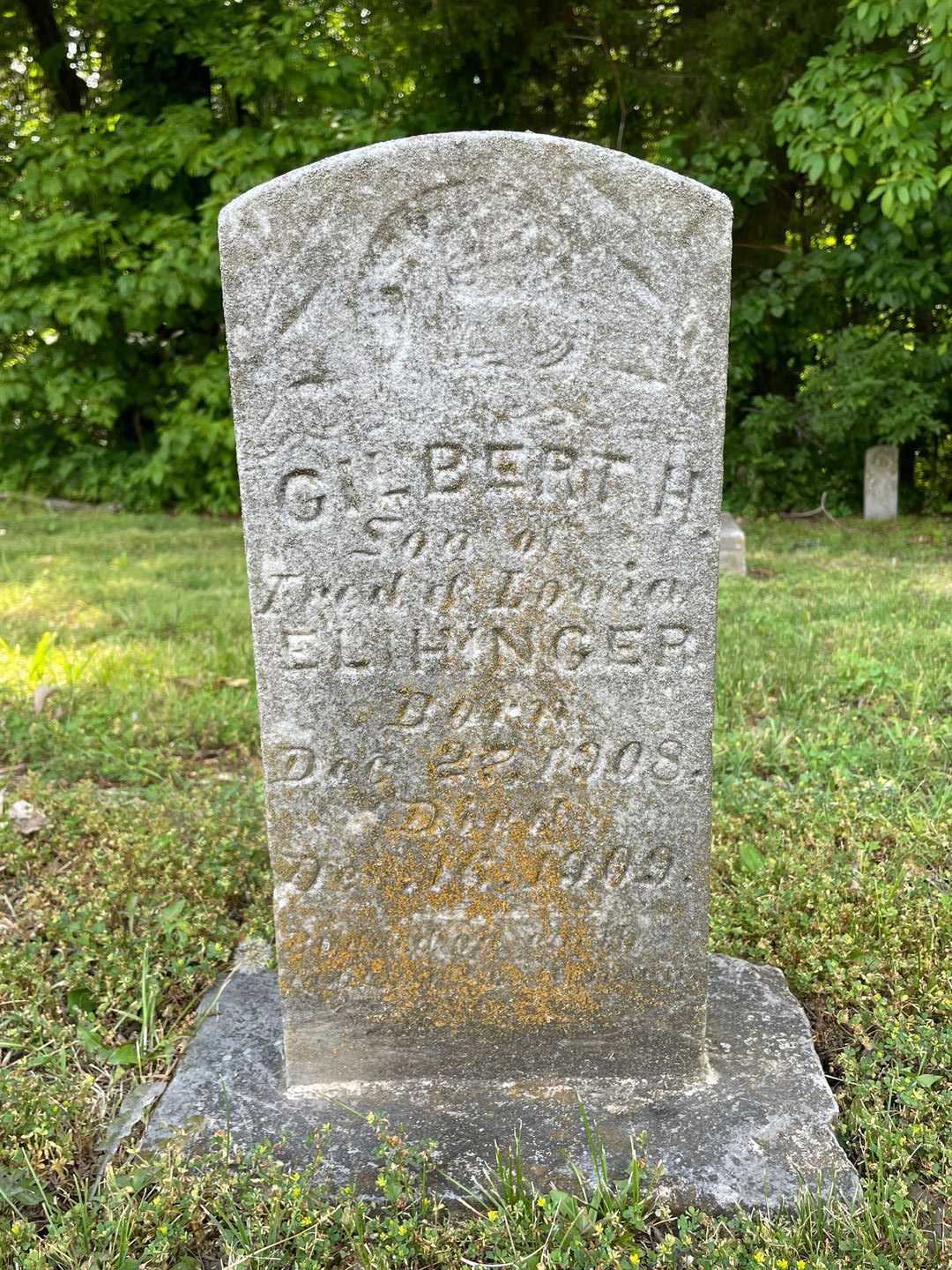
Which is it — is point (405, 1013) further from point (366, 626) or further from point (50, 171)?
point (50, 171)

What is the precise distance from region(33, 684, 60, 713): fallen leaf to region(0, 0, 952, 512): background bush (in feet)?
18.4

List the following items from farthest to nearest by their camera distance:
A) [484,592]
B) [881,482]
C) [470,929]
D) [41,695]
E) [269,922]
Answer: [881,482] → [41,695] → [269,922] → [470,929] → [484,592]

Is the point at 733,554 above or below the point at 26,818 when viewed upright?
above

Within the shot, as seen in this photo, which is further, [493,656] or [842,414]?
[842,414]

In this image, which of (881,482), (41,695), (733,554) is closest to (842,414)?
(881,482)

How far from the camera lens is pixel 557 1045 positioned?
7.81 feet

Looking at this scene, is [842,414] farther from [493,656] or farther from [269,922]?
[493,656]

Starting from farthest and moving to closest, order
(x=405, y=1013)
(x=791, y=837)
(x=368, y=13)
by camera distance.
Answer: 1. (x=368, y=13)
2. (x=791, y=837)
3. (x=405, y=1013)

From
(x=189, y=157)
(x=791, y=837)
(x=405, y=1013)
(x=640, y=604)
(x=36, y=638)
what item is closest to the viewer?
(x=640, y=604)

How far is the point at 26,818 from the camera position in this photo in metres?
3.50

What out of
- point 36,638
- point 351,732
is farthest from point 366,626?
point 36,638

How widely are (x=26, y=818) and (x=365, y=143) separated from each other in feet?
24.5

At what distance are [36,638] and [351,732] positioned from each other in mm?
3806

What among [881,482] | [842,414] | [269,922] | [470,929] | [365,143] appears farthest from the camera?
[881,482]
